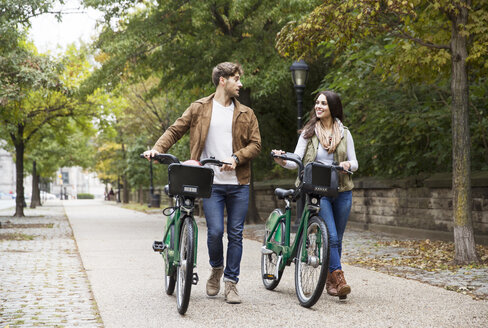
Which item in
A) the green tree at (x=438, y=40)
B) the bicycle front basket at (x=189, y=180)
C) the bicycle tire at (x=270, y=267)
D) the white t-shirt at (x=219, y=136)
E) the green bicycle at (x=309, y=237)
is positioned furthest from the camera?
the green tree at (x=438, y=40)

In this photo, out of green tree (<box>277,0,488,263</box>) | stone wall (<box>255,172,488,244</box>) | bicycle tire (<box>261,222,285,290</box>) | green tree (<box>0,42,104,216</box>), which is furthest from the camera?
green tree (<box>0,42,104,216</box>)

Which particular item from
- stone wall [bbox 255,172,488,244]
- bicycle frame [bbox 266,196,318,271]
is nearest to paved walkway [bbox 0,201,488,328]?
bicycle frame [bbox 266,196,318,271]

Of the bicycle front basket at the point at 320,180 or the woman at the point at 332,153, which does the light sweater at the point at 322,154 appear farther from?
the bicycle front basket at the point at 320,180

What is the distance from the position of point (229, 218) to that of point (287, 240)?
64cm

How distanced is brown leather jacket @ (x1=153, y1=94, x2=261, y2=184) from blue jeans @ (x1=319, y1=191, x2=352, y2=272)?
28.0 inches

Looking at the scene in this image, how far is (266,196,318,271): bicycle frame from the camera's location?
17.5 feet

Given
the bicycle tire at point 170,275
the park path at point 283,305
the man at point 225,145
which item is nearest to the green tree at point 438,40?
the park path at point 283,305

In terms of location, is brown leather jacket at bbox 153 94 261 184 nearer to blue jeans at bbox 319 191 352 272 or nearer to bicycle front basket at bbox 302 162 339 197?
bicycle front basket at bbox 302 162 339 197

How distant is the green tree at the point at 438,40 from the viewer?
7.73 metres

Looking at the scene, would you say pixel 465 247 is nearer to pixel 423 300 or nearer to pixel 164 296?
pixel 423 300

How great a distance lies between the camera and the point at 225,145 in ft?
17.5

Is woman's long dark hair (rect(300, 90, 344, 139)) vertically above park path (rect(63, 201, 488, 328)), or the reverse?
woman's long dark hair (rect(300, 90, 344, 139))

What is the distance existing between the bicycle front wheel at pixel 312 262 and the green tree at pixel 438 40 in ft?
10.7

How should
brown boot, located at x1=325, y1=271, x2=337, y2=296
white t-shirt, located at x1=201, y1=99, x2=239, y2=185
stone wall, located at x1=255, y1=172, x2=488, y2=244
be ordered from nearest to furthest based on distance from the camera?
white t-shirt, located at x1=201, y1=99, x2=239, y2=185, brown boot, located at x1=325, y1=271, x2=337, y2=296, stone wall, located at x1=255, y1=172, x2=488, y2=244
